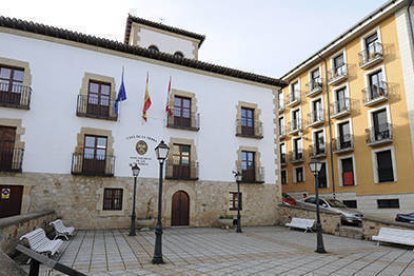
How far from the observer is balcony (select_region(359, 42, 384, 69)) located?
1698 cm

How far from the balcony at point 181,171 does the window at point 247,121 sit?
3651 mm

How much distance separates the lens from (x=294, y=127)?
24.0m

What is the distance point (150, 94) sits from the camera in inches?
561

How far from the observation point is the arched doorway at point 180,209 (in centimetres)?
1380

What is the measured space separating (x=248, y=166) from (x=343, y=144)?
787cm

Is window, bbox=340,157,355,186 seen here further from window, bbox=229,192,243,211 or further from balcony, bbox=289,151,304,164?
window, bbox=229,192,243,211

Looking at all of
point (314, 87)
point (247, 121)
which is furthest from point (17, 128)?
point (314, 87)

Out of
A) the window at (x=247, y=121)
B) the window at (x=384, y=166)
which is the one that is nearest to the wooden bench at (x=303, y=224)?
the window at (x=247, y=121)

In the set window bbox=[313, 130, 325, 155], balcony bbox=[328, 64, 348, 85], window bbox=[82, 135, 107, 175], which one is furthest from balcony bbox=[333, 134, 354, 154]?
window bbox=[82, 135, 107, 175]

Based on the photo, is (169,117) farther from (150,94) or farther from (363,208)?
(363,208)

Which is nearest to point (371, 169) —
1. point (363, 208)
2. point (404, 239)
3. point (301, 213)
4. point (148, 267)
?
point (363, 208)

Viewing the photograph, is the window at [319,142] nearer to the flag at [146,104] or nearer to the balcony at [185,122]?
the balcony at [185,122]

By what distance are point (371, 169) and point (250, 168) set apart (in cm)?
753

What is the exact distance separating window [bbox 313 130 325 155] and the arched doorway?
11.9 m
